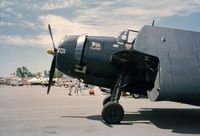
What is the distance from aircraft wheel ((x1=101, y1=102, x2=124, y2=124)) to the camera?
11.7 metres

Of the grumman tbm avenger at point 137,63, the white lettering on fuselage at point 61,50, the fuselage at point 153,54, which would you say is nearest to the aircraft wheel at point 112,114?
the grumman tbm avenger at point 137,63

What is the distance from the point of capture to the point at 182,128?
10773mm

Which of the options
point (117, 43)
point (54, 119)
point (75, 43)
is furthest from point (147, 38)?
point (54, 119)

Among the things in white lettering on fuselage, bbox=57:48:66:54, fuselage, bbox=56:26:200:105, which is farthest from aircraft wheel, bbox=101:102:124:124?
white lettering on fuselage, bbox=57:48:66:54

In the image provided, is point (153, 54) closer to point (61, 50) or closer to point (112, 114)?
point (112, 114)

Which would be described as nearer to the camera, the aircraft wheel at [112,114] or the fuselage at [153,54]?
the fuselage at [153,54]

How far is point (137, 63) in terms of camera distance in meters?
12.6

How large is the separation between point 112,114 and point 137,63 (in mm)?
2148

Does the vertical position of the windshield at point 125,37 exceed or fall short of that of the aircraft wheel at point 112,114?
it exceeds it

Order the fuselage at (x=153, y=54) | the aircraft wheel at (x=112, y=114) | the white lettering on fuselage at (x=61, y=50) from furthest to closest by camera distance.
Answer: the white lettering on fuselage at (x=61, y=50) → the aircraft wheel at (x=112, y=114) → the fuselage at (x=153, y=54)

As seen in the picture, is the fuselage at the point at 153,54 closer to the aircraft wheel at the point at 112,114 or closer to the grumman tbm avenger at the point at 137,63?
the grumman tbm avenger at the point at 137,63

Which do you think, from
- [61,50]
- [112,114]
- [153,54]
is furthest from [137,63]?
[61,50]

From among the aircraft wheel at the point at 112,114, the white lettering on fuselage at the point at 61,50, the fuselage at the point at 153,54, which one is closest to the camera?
the fuselage at the point at 153,54

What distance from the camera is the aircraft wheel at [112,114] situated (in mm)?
11680
